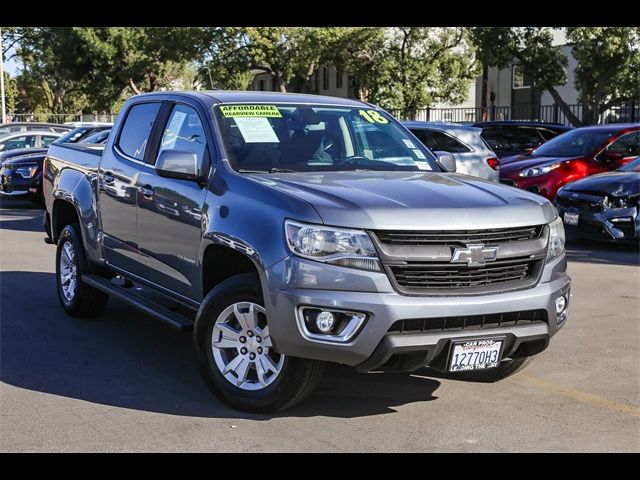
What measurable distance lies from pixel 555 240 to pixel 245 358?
1997 mm

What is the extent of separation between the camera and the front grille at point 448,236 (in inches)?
185

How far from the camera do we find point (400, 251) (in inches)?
185

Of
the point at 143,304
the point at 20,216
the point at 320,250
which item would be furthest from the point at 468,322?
the point at 20,216

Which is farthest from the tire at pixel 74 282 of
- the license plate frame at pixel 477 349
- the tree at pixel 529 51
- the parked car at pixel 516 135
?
the tree at pixel 529 51

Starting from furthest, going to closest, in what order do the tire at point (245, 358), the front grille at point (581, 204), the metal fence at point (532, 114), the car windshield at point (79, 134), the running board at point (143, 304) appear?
the metal fence at point (532, 114) → the car windshield at point (79, 134) → the front grille at point (581, 204) → the running board at point (143, 304) → the tire at point (245, 358)

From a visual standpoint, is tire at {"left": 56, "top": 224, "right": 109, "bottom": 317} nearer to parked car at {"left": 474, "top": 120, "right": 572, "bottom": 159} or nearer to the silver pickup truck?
the silver pickup truck

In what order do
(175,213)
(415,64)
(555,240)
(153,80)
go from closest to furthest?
(555,240) < (175,213) < (415,64) < (153,80)

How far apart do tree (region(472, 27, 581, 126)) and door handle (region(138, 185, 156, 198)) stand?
2596 cm

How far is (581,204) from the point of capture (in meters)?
12.3

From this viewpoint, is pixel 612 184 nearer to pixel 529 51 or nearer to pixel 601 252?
pixel 601 252

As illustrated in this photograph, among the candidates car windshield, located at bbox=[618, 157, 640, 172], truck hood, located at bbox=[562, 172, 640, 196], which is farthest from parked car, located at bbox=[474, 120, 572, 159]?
truck hood, located at bbox=[562, 172, 640, 196]

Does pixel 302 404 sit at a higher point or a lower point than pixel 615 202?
lower

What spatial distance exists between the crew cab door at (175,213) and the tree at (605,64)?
24.6 metres

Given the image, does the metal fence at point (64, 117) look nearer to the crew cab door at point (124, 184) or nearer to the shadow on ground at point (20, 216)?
the shadow on ground at point (20, 216)
